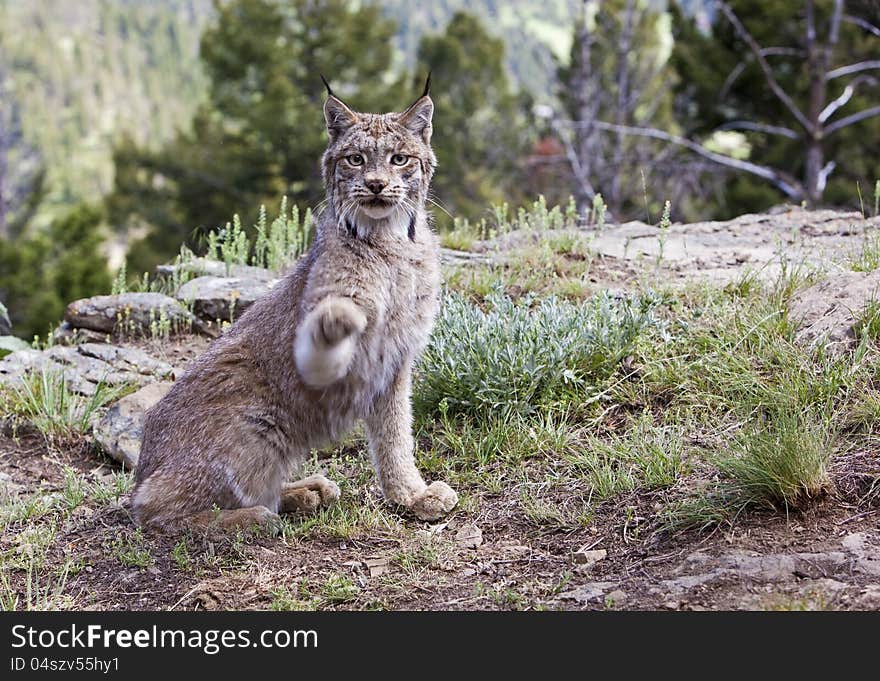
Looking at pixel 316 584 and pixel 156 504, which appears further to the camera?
pixel 156 504

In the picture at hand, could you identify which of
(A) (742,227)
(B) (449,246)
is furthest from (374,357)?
(A) (742,227)

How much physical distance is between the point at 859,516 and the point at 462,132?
24.4 m

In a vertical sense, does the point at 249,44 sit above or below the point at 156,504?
above

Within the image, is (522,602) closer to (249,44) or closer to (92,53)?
(249,44)

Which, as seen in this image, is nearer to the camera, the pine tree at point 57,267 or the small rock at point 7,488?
the small rock at point 7,488

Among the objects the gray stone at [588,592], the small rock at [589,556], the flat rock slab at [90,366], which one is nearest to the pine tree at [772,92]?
the flat rock slab at [90,366]

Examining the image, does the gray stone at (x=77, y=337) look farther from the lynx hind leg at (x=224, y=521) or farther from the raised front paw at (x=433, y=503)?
the raised front paw at (x=433, y=503)

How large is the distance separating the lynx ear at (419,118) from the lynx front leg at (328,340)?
46.4 inches

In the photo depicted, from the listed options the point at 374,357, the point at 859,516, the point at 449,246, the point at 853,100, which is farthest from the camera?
the point at 853,100

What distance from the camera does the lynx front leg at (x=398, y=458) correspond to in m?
4.43

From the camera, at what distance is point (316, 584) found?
12.6 ft

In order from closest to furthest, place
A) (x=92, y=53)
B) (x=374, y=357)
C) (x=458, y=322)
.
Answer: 1. (x=374, y=357)
2. (x=458, y=322)
3. (x=92, y=53)

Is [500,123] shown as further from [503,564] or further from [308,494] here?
[503,564]

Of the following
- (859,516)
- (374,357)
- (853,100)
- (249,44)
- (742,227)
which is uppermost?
(249,44)
